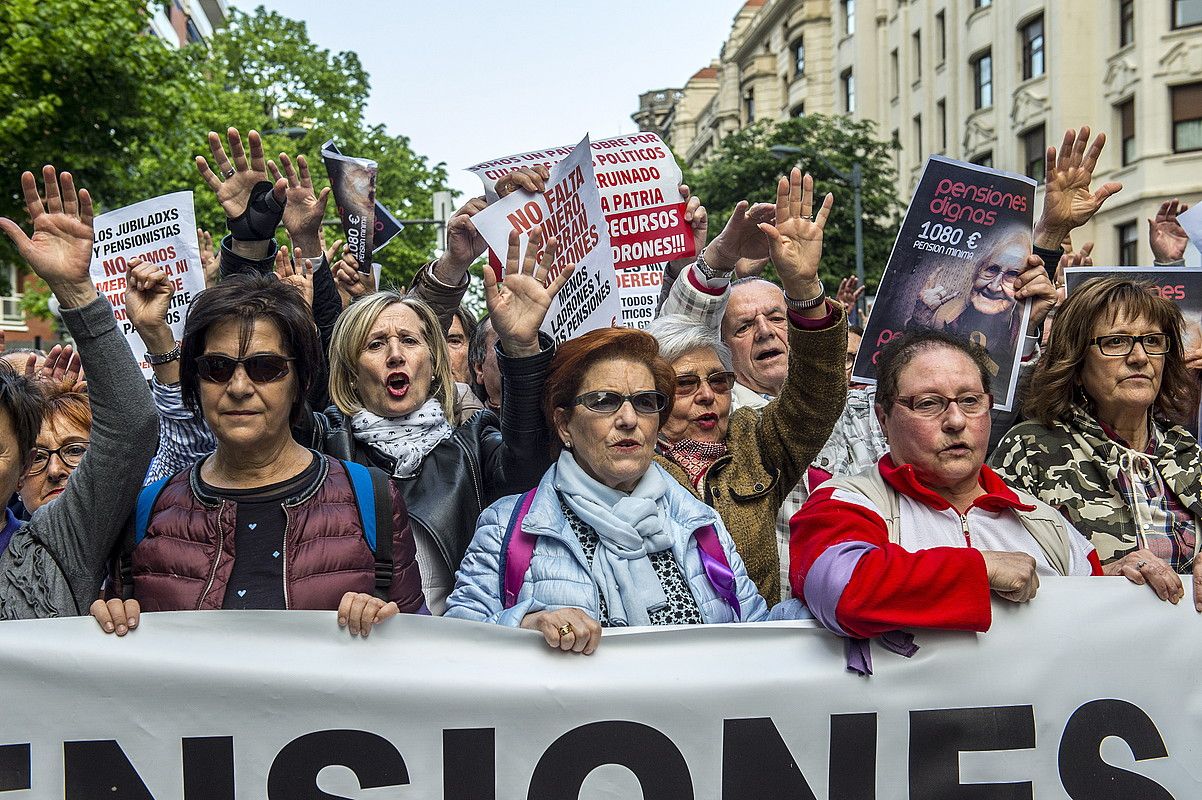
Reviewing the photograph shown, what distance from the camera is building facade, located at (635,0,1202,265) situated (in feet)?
92.7

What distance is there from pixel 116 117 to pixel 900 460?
64.4 feet

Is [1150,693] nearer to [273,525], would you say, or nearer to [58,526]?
[273,525]

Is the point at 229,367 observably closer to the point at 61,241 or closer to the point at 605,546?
the point at 61,241

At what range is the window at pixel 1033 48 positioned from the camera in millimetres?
32625

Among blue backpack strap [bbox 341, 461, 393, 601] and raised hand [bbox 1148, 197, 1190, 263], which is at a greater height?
raised hand [bbox 1148, 197, 1190, 263]

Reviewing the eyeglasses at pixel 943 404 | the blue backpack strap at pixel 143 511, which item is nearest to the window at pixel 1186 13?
the eyeglasses at pixel 943 404

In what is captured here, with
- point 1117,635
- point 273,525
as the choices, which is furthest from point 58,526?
point 1117,635

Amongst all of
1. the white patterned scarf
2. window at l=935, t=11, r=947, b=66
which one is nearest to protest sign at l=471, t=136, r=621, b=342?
the white patterned scarf

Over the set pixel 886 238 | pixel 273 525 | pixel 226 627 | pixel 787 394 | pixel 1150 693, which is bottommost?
pixel 1150 693

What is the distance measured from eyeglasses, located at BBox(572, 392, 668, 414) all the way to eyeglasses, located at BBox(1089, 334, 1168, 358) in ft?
4.42

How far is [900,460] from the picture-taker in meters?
3.32

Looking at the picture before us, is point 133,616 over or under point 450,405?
under

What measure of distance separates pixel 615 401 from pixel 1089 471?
136 cm

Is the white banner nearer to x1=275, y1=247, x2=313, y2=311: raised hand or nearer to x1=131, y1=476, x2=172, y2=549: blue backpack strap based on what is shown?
x1=131, y1=476, x2=172, y2=549: blue backpack strap
